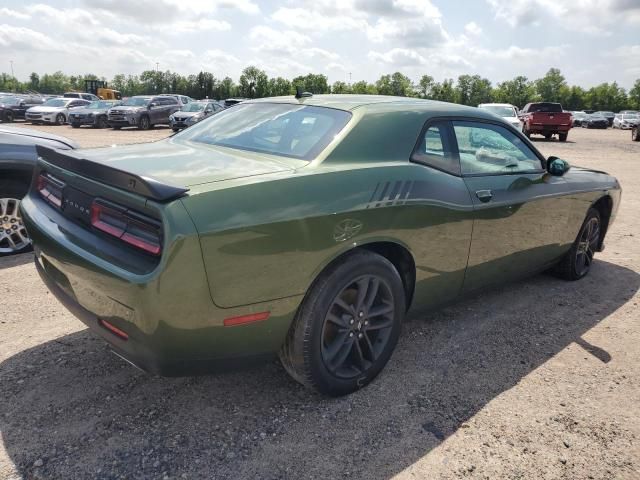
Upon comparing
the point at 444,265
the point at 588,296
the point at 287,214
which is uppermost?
the point at 287,214

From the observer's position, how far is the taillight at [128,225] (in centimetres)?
205

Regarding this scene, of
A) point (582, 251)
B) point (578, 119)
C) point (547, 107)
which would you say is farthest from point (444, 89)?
point (582, 251)

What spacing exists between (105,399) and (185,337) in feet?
2.80

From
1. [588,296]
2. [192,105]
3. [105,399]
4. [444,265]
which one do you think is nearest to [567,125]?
[192,105]

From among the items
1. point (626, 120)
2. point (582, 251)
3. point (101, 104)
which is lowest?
point (626, 120)

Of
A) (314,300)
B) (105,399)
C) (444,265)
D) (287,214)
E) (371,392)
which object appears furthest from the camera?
(444,265)

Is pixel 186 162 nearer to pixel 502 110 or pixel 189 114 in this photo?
pixel 502 110

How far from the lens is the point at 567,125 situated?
2200 cm

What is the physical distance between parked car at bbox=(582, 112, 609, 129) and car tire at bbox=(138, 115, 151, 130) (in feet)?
119

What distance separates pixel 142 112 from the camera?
24.0 meters

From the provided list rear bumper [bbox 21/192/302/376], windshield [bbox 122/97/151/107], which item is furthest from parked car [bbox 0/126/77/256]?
windshield [bbox 122/97/151/107]

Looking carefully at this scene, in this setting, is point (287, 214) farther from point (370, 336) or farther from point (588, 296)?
point (588, 296)

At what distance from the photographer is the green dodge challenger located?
2064 millimetres

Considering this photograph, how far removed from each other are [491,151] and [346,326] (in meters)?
1.77
